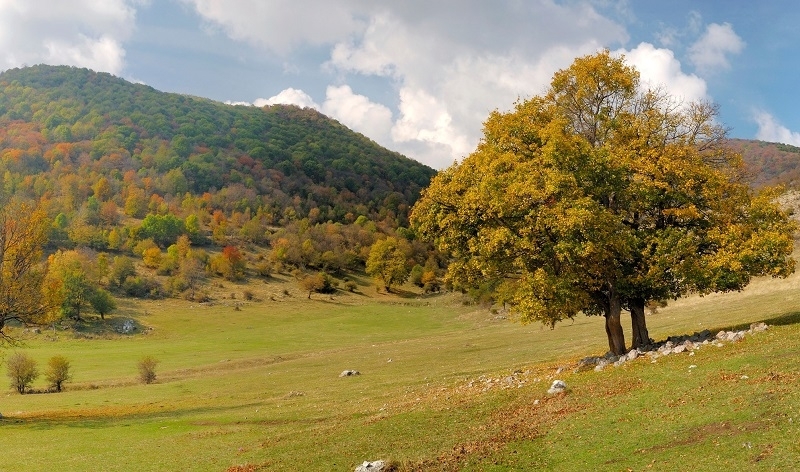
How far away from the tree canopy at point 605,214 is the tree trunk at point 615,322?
0.23ft

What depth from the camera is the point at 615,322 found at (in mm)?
30281

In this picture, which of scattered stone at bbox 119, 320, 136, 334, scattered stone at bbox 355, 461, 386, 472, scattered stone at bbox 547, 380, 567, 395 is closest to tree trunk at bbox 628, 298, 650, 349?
scattered stone at bbox 547, 380, 567, 395

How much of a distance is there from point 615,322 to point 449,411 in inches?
462

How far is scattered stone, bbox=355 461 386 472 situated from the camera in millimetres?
17094

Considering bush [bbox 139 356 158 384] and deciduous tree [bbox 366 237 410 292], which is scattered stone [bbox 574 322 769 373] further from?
deciduous tree [bbox 366 237 410 292]

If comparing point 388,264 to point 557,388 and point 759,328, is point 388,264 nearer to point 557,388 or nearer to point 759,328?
point 759,328

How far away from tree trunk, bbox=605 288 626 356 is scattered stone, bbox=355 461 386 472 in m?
18.2

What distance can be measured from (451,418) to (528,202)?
38.7 ft

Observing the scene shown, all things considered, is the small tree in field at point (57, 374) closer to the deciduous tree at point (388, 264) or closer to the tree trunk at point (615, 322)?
the tree trunk at point (615, 322)

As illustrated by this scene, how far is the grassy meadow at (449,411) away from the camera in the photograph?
15.9 m

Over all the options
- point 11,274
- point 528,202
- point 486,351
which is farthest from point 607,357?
point 11,274

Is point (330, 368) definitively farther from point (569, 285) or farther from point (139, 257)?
point (139, 257)

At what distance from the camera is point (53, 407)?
145 ft

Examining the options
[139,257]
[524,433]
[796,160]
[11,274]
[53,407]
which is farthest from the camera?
[139,257]
